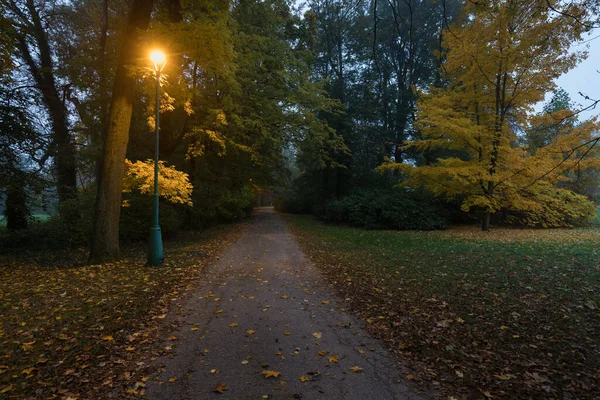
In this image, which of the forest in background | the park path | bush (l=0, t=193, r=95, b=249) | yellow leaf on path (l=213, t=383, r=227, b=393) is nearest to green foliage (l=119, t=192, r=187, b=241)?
the forest in background

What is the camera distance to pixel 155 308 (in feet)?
17.0

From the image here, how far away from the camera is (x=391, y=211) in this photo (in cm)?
1773

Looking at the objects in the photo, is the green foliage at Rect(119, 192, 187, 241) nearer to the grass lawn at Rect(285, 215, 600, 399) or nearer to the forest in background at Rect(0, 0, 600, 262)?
the forest in background at Rect(0, 0, 600, 262)

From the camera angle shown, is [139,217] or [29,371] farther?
[139,217]

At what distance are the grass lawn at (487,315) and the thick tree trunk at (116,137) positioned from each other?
18.9 ft

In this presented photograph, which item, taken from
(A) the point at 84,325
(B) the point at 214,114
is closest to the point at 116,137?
(B) the point at 214,114

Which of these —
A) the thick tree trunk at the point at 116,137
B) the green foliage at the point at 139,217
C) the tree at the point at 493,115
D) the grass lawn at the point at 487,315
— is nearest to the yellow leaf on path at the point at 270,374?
the grass lawn at the point at 487,315

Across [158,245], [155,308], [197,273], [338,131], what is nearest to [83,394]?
[155,308]

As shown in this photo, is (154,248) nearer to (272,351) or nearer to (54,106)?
(272,351)

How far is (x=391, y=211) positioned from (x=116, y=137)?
543 inches

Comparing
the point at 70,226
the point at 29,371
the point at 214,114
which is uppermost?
the point at 214,114

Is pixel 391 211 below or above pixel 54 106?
below

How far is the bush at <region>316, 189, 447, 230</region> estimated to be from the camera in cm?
1738

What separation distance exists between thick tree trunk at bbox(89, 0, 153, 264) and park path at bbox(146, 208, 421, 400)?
3823 mm
